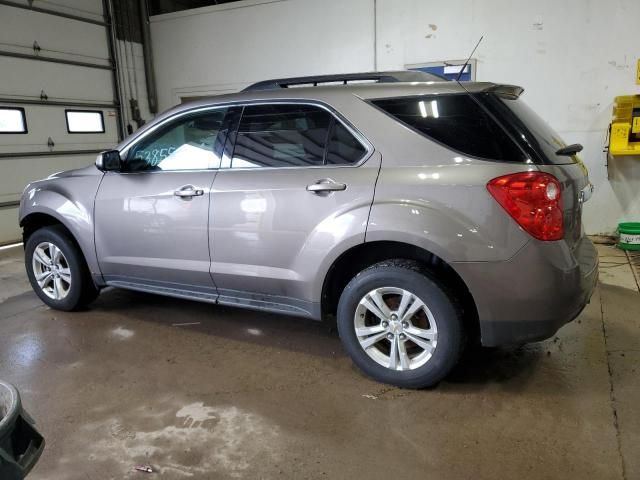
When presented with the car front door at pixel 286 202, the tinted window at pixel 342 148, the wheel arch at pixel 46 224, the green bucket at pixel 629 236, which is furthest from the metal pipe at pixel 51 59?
the green bucket at pixel 629 236

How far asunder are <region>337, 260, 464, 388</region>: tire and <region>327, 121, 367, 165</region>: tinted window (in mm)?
588

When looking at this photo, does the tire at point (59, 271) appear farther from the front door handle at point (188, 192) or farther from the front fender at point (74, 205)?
the front door handle at point (188, 192)

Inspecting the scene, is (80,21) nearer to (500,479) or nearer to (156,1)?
(156,1)

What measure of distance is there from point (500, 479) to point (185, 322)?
2472mm

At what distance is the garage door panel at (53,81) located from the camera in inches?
270

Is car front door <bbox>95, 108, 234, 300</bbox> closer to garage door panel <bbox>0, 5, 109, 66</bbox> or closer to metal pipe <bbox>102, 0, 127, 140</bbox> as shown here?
garage door panel <bbox>0, 5, 109, 66</bbox>

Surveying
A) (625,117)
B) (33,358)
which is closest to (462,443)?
(33,358)

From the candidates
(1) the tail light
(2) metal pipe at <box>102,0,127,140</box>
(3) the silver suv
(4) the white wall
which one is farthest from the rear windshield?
(2) metal pipe at <box>102,0,127,140</box>

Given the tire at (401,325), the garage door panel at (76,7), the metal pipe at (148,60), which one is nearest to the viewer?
the tire at (401,325)

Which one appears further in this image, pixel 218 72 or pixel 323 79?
pixel 218 72

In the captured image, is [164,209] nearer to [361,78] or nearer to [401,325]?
[361,78]

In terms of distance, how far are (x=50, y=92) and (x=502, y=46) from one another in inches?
251

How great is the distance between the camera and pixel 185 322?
3.72m

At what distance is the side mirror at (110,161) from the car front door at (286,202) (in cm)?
86
